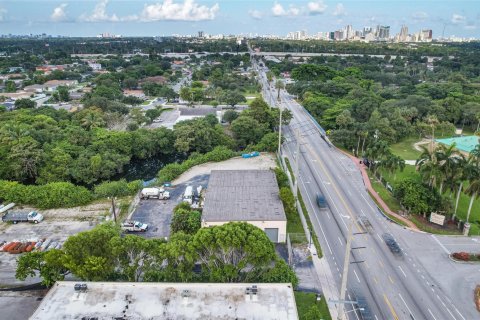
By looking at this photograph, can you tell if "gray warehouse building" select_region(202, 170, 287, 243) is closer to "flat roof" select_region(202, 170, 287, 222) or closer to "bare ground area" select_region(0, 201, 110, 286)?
"flat roof" select_region(202, 170, 287, 222)

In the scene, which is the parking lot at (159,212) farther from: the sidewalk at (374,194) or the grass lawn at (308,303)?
the sidewalk at (374,194)

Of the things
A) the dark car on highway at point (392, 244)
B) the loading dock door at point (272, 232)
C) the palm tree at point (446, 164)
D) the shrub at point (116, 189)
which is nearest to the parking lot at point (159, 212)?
the shrub at point (116, 189)

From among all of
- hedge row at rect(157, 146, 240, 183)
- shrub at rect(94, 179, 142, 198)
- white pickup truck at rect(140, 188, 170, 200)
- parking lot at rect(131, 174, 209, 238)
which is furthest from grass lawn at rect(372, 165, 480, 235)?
shrub at rect(94, 179, 142, 198)

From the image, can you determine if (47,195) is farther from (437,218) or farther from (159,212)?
(437,218)

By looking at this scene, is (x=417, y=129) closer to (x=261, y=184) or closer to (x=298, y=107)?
(x=298, y=107)

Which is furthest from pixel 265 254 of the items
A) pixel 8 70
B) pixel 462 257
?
pixel 8 70
